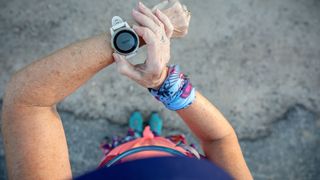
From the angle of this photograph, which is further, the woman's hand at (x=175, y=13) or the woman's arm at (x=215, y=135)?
the woman's arm at (x=215, y=135)

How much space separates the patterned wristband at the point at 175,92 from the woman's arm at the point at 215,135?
0.04 m

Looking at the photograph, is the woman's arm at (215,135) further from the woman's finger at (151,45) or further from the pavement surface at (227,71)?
the pavement surface at (227,71)

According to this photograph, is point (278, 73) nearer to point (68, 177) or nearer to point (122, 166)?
point (68, 177)

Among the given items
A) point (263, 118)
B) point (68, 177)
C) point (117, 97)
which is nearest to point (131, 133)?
point (117, 97)

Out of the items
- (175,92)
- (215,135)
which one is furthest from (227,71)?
(175,92)

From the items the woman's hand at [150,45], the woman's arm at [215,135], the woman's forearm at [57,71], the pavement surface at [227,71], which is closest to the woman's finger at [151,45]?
the woman's hand at [150,45]

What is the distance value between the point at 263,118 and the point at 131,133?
0.91 m

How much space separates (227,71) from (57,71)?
1.56 m

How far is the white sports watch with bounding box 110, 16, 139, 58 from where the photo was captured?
1215 mm

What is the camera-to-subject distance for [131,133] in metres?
2.33

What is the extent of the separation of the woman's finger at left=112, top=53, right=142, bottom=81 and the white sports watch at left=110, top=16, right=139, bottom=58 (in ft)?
0.10

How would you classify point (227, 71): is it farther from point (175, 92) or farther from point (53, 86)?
point (53, 86)

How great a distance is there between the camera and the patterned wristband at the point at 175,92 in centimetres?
135

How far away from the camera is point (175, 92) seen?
136 centimetres
